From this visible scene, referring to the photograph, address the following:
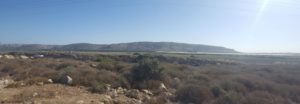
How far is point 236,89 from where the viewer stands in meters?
16.0

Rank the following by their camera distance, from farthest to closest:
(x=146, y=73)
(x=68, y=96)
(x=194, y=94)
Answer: (x=146, y=73) → (x=194, y=94) → (x=68, y=96)

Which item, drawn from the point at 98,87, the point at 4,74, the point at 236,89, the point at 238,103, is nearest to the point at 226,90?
the point at 236,89

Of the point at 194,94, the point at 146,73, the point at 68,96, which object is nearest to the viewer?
the point at 68,96

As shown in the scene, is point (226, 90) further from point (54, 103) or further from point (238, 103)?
point (54, 103)

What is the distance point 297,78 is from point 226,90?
31.1 ft

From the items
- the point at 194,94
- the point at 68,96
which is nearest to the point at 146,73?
the point at 194,94

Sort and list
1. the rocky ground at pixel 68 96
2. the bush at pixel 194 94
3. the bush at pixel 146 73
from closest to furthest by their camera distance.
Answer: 1. the rocky ground at pixel 68 96
2. the bush at pixel 194 94
3. the bush at pixel 146 73

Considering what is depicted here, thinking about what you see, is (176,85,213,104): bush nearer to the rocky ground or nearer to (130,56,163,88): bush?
the rocky ground

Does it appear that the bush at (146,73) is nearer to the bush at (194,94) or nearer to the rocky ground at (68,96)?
the rocky ground at (68,96)

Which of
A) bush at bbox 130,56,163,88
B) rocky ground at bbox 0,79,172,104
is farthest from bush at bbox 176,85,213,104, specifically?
bush at bbox 130,56,163,88

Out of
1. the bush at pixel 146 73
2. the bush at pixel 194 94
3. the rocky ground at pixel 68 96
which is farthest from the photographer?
the bush at pixel 146 73

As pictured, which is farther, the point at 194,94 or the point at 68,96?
the point at 194,94

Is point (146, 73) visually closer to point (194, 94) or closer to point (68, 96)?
point (194, 94)

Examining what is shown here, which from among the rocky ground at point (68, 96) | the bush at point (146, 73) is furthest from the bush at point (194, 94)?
the bush at point (146, 73)
